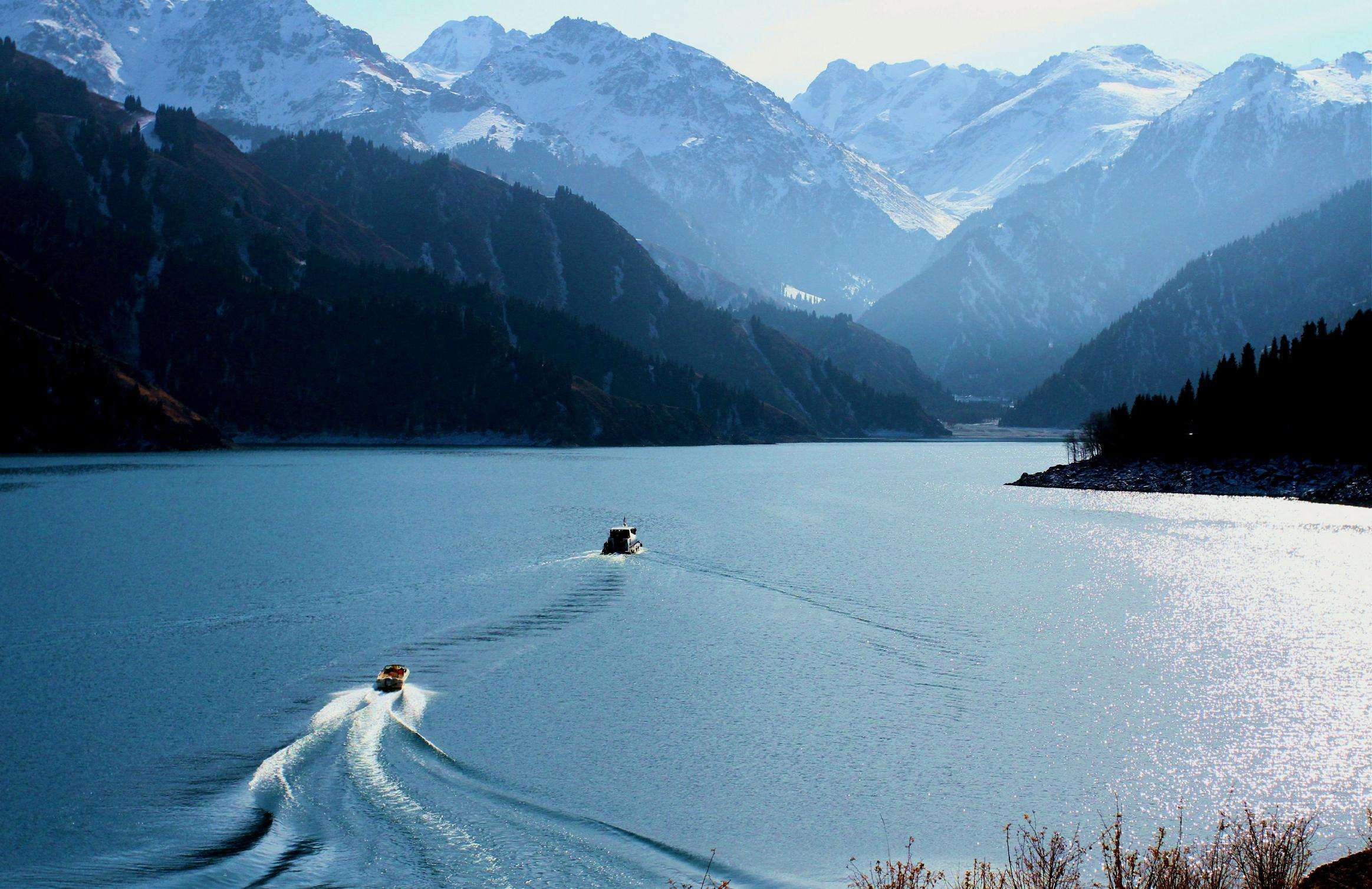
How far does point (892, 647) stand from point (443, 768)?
75.5 ft

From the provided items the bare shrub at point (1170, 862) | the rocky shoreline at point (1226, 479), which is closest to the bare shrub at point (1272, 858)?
the bare shrub at point (1170, 862)

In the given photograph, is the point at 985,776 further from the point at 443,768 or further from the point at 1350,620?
the point at 1350,620

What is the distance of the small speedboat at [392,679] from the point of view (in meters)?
35.8

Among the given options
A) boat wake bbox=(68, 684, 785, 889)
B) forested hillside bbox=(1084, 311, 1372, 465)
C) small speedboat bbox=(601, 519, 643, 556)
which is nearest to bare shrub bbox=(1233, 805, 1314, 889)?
boat wake bbox=(68, 684, 785, 889)

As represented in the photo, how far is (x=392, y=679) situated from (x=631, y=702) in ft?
28.0

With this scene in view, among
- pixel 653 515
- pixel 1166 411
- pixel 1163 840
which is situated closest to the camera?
pixel 1163 840

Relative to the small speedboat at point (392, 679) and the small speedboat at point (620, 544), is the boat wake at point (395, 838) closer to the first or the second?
the small speedboat at point (392, 679)

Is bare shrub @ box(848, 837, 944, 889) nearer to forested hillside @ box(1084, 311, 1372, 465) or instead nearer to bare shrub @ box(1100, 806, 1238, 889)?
bare shrub @ box(1100, 806, 1238, 889)

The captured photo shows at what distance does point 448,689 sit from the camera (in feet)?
121

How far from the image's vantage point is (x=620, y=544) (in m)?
74.9

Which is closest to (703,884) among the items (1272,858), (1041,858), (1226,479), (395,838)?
(1041,858)

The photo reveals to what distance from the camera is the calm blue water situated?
2398cm

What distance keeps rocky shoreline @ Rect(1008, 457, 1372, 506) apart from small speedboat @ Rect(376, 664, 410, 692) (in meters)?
120

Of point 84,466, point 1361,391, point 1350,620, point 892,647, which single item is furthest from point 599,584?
point 84,466
